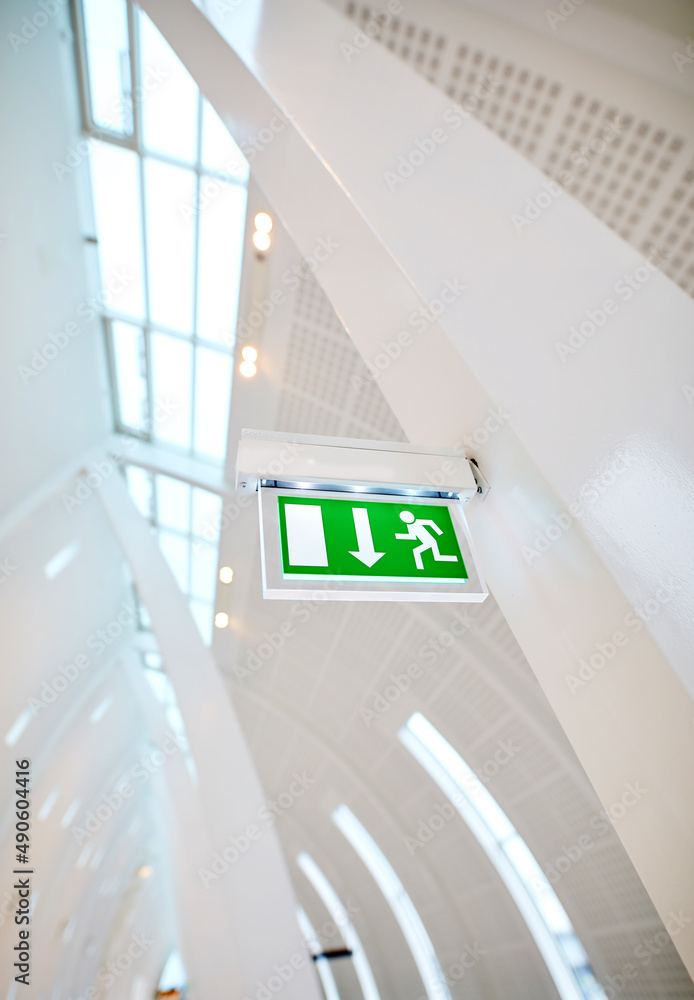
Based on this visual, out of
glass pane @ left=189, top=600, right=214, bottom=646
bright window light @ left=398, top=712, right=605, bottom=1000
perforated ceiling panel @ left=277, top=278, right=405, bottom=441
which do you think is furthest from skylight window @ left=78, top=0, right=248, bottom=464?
bright window light @ left=398, top=712, right=605, bottom=1000

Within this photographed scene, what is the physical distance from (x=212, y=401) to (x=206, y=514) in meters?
3.07

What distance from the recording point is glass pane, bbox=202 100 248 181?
683 centimetres

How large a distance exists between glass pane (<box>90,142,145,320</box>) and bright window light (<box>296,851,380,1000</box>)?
17.8 m

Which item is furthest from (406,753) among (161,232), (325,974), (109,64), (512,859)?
(325,974)

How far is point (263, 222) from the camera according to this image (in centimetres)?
678

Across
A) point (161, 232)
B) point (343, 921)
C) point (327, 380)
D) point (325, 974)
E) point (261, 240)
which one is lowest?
point (325, 974)

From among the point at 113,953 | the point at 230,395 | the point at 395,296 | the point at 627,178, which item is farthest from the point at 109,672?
the point at 113,953

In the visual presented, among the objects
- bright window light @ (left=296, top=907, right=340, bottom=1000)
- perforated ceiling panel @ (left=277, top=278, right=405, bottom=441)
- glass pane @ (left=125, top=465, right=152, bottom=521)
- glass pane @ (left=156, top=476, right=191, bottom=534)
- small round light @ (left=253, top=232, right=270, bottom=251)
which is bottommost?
bright window light @ (left=296, top=907, right=340, bottom=1000)

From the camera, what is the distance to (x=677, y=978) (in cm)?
629

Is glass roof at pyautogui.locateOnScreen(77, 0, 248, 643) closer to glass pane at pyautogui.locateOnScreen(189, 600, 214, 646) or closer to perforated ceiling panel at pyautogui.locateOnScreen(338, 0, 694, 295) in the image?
perforated ceiling panel at pyautogui.locateOnScreen(338, 0, 694, 295)

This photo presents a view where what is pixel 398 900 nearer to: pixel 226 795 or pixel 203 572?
pixel 226 795

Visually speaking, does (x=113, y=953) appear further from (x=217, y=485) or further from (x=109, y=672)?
(x=217, y=485)

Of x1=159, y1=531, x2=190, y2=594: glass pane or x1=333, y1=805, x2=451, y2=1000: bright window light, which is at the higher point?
x1=159, y1=531, x2=190, y2=594: glass pane

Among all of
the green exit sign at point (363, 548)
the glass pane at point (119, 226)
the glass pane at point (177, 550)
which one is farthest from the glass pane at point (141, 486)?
the green exit sign at point (363, 548)
